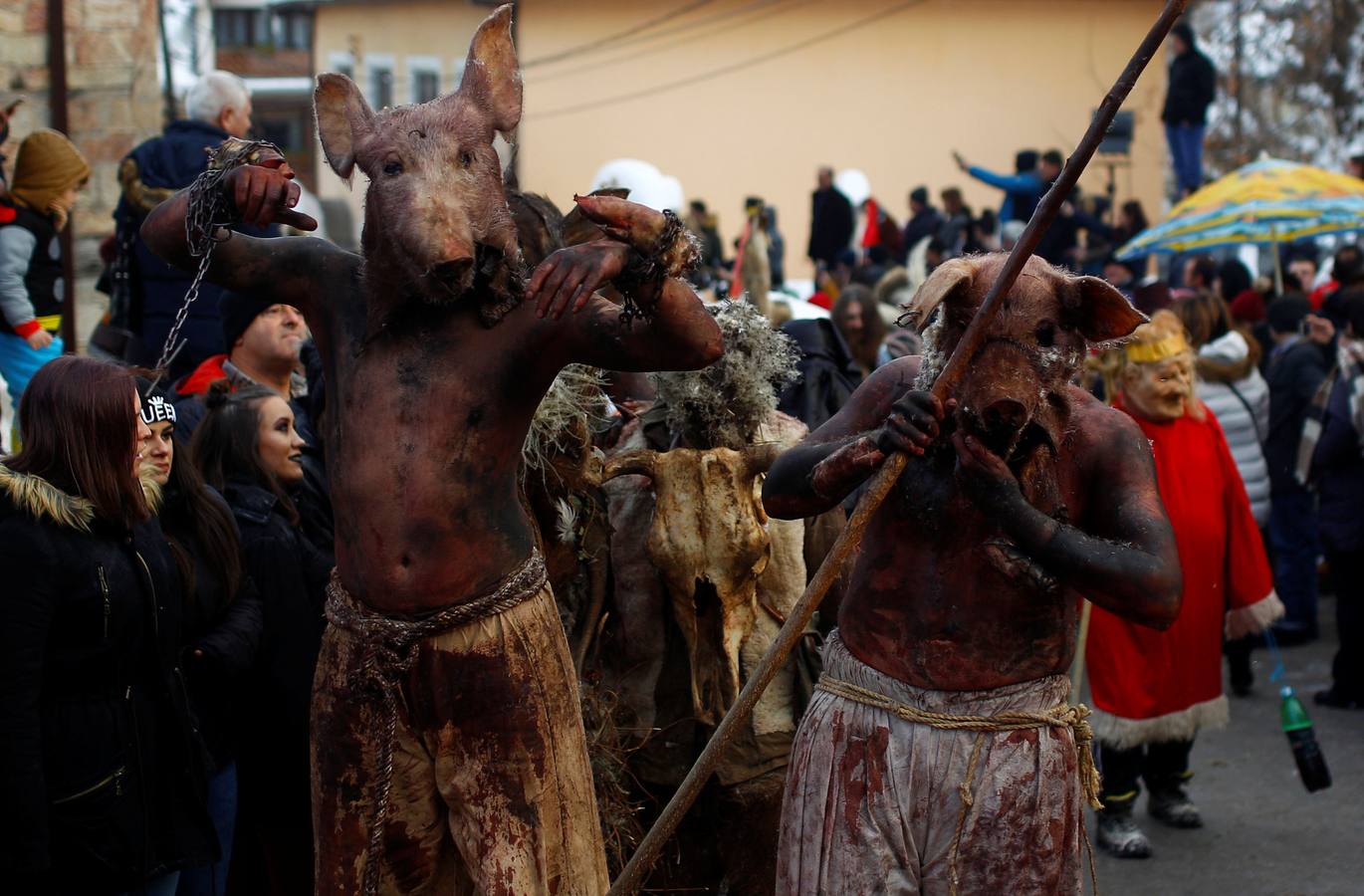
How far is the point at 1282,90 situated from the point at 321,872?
107 ft

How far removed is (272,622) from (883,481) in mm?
2361

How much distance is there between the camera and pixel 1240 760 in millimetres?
7773

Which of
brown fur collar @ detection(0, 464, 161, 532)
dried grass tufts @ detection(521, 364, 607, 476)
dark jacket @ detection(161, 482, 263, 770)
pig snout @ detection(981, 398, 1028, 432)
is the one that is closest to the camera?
pig snout @ detection(981, 398, 1028, 432)

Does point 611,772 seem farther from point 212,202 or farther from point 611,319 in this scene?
point 212,202

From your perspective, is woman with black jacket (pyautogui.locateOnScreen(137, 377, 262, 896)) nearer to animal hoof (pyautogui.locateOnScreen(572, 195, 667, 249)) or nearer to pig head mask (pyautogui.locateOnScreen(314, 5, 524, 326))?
pig head mask (pyautogui.locateOnScreen(314, 5, 524, 326))

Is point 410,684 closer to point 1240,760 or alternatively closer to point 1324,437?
point 1240,760

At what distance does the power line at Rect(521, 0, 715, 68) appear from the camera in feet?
95.1

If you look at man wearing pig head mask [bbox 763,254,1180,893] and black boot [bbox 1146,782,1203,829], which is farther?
black boot [bbox 1146,782,1203,829]

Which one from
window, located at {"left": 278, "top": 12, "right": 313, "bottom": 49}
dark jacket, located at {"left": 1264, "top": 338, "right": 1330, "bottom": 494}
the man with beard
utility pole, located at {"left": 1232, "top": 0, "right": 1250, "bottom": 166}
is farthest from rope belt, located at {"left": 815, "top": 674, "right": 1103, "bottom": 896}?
window, located at {"left": 278, "top": 12, "right": 313, "bottom": 49}

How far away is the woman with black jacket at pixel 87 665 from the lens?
3.67m

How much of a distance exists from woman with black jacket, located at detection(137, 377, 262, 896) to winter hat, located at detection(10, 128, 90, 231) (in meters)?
2.90

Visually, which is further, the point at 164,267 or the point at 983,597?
the point at 164,267

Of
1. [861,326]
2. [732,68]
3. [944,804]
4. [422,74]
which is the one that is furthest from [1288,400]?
[422,74]

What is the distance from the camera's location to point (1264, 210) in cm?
1128
